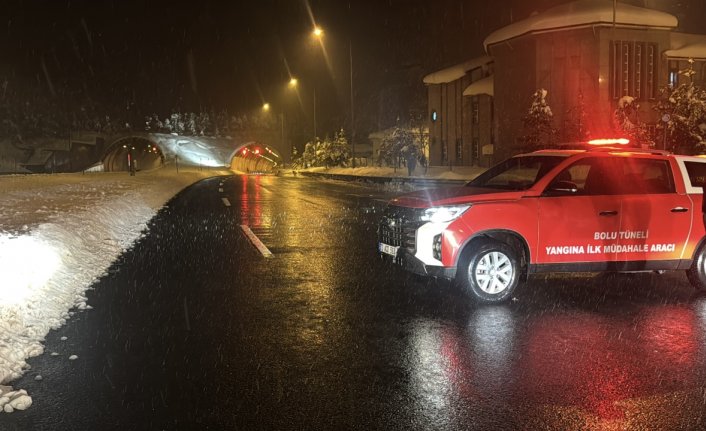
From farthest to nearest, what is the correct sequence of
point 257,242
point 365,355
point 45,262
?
point 257,242 → point 45,262 → point 365,355

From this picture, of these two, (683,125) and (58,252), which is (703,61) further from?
(58,252)

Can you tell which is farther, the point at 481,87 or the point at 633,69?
the point at 481,87

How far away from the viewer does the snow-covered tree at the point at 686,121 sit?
35406 mm

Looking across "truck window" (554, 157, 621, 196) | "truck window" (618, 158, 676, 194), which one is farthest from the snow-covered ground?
"truck window" (618, 158, 676, 194)

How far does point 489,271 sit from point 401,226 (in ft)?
3.89

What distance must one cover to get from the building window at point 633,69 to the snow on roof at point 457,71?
Result: 13.9m

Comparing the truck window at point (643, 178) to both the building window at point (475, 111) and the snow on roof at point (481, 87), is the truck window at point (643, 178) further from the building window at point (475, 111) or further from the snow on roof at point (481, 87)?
the building window at point (475, 111)

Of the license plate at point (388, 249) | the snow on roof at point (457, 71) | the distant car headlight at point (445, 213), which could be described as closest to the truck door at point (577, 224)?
the distant car headlight at point (445, 213)

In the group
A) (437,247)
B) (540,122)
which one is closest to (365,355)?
(437,247)

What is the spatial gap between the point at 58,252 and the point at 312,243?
15.3ft

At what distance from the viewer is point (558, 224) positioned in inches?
296

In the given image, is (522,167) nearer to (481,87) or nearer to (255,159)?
(481,87)

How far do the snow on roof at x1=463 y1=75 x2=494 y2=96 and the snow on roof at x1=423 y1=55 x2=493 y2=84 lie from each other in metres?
1.90

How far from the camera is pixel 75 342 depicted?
19.2ft
